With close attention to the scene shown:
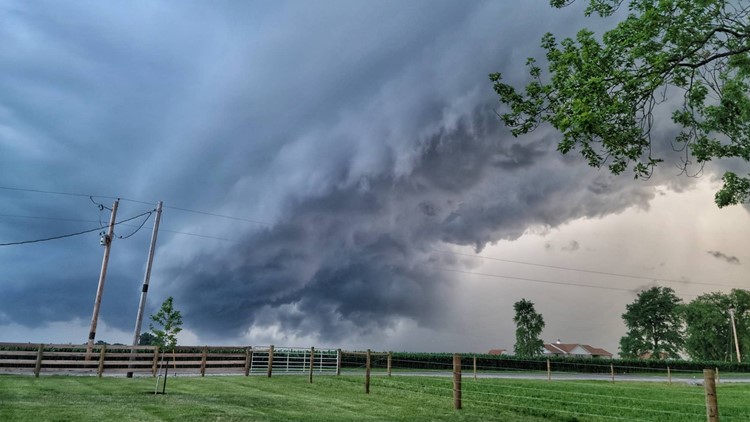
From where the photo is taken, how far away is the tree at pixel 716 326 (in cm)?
8450

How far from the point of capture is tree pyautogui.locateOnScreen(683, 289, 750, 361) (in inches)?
3327

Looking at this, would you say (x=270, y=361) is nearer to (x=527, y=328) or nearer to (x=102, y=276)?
(x=102, y=276)

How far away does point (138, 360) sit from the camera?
25.2 metres

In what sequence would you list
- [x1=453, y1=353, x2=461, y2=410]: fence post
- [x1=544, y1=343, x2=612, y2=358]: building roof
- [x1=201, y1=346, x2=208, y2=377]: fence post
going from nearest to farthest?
[x1=453, y1=353, x2=461, y2=410]: fence post
[x1=201, y1=346, x2=208, y2=377]: fence post
[x1=544, y1=343, x2=612, y2=358]: building roof

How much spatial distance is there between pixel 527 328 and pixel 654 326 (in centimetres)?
2570

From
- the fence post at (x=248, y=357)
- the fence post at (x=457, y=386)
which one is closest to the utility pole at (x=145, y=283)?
the fence post at (x=248, y=357)

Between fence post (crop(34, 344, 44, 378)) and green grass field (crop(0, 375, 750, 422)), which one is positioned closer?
green grass field (crop(0, 375, 750, 422))

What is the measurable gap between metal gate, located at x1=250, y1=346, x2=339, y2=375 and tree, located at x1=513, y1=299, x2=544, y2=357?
60219mm

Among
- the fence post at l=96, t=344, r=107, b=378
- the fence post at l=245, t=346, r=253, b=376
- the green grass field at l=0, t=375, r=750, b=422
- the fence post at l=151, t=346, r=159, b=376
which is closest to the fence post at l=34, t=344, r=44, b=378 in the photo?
the fence post at l=96, t=344, r=107, b=378

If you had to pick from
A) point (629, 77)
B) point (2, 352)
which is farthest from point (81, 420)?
point (2, 352)

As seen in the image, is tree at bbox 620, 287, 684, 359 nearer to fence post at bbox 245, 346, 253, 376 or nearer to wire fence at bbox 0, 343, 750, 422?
wire fence at bbox 0, 343, 750, 422

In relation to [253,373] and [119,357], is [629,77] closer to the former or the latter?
[253,373]

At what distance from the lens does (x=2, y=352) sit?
75.2 ft

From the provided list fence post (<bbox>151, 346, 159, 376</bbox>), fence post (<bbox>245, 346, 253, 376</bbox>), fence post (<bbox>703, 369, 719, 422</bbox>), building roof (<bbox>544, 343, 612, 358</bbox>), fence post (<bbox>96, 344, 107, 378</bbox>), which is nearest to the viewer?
fence post (<bbox>703, 369, 719, 422</bbox>)
